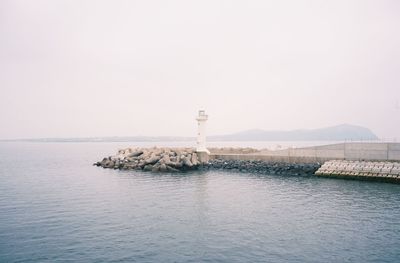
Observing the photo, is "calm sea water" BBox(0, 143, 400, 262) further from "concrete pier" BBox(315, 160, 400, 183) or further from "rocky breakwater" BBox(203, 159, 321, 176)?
"rocky breakwater" BBox(203, 159, 321, 176)

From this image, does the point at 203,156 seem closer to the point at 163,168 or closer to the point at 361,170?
the point at 163,168

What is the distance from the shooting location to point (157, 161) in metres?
40.2

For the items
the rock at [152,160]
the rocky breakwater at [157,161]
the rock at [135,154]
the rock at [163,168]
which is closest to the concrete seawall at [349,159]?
the rocky breakwater at [157,161]

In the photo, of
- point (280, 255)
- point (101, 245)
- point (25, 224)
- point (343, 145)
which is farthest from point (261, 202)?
point (343, 145)

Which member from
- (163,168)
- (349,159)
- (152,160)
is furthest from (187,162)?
(349,159)

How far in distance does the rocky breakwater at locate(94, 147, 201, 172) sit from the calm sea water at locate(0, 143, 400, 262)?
1105cm

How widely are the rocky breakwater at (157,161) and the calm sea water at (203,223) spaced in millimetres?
11051

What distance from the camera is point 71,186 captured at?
94.3 ft

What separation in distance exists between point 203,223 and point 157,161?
24394 mm

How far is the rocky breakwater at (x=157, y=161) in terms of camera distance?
128ft

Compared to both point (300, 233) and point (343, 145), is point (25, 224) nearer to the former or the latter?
point (300, 233)

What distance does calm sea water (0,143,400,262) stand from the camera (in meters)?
12.4

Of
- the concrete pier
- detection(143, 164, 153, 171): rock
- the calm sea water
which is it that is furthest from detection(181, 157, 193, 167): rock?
the concrete pier

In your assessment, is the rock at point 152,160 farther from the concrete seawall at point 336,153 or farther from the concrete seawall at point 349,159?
the concrete seawall at point 336,153
